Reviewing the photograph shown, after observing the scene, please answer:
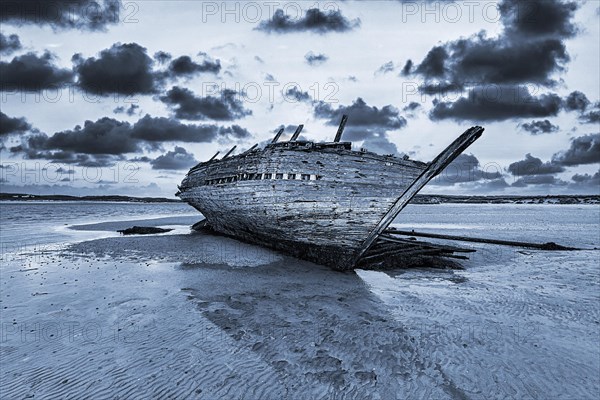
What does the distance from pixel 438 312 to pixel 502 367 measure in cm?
214

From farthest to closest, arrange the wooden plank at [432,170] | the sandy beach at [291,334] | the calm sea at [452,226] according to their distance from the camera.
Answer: the calm sea at [452,226] → the wooden plank at [432,170] → the sandy beach at [291,334]

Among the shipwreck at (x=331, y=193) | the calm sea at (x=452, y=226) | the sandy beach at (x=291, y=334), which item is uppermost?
the shipwreck at (x=331, y=193)

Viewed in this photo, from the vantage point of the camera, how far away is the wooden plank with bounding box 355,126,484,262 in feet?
27.7

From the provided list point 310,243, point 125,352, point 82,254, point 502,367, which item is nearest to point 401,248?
point 310,243

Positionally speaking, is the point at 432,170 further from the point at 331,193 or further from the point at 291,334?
the point at 291,334

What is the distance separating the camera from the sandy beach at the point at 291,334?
4.14 m

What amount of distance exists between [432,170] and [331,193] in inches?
114

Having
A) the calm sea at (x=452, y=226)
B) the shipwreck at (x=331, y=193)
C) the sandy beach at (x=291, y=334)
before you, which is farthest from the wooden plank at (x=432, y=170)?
the calm sea at (x=452, y=226)

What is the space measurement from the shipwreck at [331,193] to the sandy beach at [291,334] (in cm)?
120

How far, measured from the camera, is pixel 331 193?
971 centimetres

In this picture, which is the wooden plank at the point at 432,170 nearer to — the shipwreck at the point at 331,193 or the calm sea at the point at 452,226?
the shipwreck at the point at 331,193

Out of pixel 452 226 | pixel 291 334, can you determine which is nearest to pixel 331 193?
pixel 291 334

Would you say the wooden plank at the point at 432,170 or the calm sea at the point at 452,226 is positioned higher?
the wooden plank at the point at 432,170

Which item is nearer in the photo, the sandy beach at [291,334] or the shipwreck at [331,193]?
the sandy beach at [291,334]
